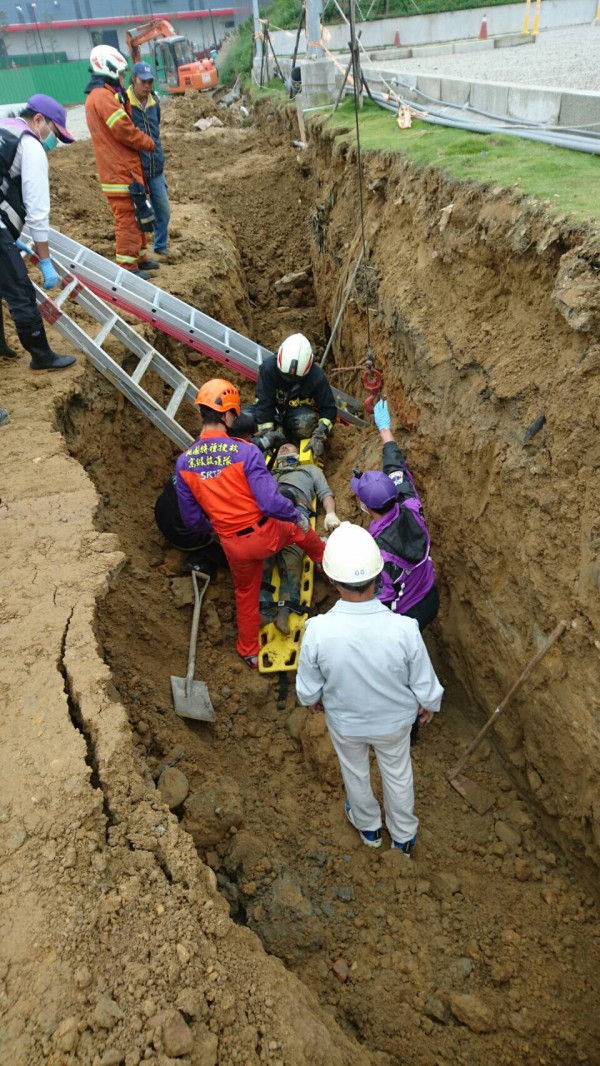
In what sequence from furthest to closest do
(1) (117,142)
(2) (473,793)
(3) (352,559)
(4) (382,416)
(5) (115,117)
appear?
(1) (117,142), (5) (115,117), (4) (382,416), (2) (473,793), (3) (352,559)

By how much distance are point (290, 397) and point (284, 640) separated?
2570 mm

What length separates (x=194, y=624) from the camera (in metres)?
4.77

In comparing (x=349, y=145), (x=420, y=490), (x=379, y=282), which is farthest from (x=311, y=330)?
(x=420, y=490)

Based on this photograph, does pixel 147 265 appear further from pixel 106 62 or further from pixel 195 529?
pixel 195 529

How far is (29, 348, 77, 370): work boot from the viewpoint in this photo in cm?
579

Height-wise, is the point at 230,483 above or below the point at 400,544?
above

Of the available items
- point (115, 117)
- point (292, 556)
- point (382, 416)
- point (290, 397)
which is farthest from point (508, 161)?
point (115, 117)

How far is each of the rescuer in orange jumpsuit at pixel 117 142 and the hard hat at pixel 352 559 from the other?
19.8 ft

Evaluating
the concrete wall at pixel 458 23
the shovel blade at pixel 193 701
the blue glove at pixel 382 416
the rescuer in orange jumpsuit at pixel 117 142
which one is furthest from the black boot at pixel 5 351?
the concrete wall at pixel 458 23

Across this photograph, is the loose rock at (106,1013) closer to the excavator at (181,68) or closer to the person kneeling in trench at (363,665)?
the person kneeling in trench at (363,665)

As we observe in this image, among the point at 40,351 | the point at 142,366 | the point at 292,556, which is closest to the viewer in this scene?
the point at 292,556

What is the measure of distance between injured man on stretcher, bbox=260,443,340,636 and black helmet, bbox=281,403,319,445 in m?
0.65

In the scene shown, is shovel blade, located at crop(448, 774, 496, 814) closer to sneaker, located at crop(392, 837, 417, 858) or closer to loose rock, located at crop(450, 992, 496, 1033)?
sneaker, located at crop(392, 837, 417, 858)

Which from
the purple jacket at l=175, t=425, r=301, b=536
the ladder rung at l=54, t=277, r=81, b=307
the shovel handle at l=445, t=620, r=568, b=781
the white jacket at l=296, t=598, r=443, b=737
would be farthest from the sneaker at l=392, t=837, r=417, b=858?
the ladder rung at l=54, t=277, r=81, b=307
